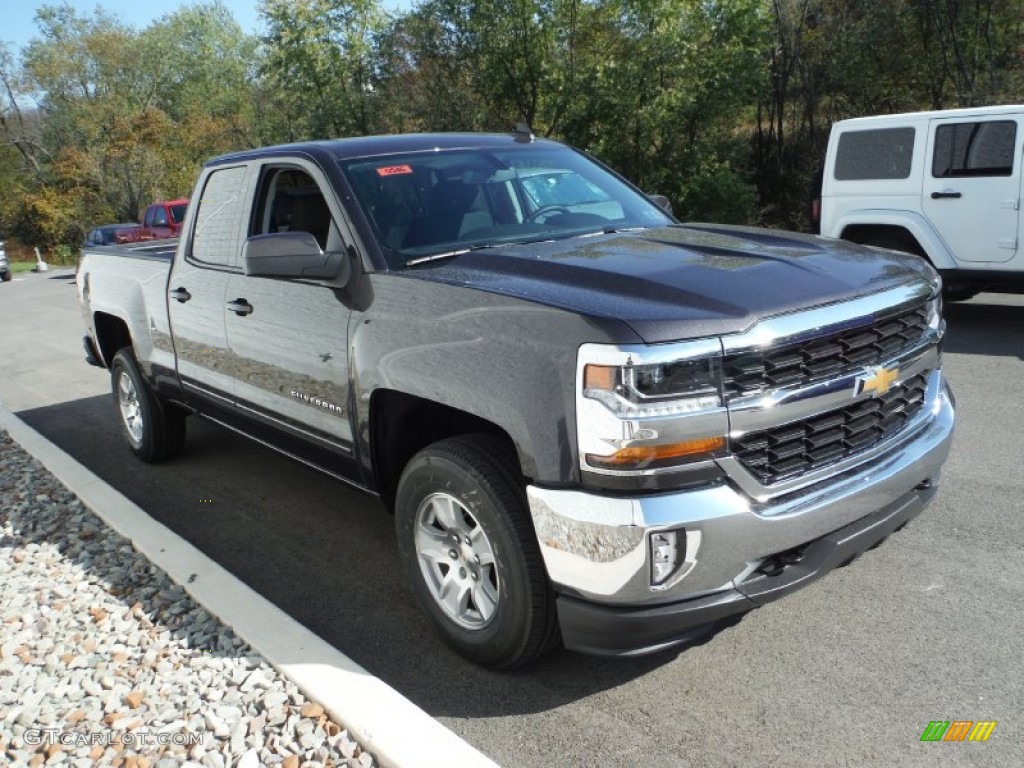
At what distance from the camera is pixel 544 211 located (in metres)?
4.20

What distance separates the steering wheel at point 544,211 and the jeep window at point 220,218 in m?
1.59

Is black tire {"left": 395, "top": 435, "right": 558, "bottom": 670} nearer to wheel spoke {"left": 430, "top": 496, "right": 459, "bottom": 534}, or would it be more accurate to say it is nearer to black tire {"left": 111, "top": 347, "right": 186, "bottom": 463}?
wheel spoke {"left": 430, "top": 496, "right": 459, "bottom": 534}

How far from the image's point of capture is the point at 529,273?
10.7 ft

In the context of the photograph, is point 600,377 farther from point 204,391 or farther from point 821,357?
point 204,391

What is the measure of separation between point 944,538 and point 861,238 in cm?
593

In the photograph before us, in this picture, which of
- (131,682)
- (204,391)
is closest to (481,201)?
(204,391)

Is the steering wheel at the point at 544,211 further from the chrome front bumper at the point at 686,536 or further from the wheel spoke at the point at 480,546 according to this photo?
the chrome front bumper at the point at 686,536

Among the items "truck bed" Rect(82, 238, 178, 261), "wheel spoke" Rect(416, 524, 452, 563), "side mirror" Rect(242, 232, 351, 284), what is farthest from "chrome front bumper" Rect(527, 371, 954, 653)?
"truck bed" Rect(82, 238, 178, 261)

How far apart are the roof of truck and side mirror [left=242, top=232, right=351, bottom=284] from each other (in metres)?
0.61

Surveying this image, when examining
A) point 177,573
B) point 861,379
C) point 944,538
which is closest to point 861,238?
point 944,538

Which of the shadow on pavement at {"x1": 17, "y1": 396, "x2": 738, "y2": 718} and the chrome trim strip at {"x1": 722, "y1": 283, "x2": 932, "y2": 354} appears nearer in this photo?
the chrome trim strip at {"x1": 722, "y1": 283, "x2": 932, "y2": 354}

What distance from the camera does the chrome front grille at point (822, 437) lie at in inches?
108

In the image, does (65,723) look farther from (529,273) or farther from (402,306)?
(529,273)

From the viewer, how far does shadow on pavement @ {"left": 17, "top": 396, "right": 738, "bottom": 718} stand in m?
3.25
